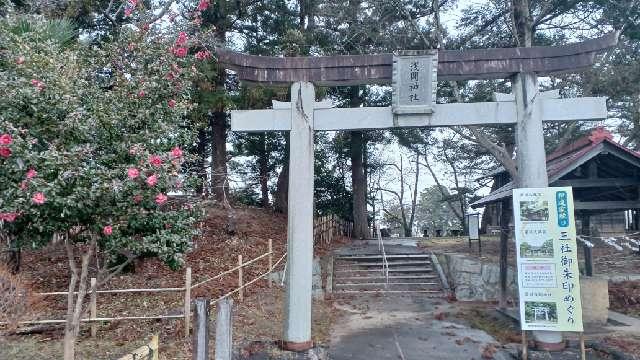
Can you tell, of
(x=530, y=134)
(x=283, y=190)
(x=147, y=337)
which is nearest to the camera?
(x=530, y=134)

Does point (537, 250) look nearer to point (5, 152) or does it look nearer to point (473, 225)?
point (5, 152)

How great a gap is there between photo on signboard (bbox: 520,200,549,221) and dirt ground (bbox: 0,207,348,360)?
163 inches

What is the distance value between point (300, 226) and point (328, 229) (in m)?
12.3

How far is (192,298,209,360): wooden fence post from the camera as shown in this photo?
4.21 meters

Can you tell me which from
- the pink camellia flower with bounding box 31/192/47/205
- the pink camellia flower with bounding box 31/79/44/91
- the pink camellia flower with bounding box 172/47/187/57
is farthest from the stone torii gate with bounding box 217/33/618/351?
the pink camellia flower with bounding box 31/192/47/205

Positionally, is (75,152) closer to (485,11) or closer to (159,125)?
(159,125)

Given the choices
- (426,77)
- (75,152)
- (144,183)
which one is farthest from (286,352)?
(426,77)

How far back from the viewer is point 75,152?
4223mm

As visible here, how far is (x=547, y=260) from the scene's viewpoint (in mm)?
6742

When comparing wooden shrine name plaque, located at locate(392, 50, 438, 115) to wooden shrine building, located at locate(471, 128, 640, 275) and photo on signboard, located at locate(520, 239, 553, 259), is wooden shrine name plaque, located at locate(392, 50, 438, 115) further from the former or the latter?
wooden shrine building, located at locate(471, 128, 640, 275)

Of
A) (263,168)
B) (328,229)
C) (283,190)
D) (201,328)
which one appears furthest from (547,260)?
(263,168)

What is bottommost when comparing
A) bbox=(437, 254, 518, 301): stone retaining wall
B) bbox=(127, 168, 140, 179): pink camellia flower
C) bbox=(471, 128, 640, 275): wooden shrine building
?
bbox=(437, 254, 518, 301): stone retaining wall

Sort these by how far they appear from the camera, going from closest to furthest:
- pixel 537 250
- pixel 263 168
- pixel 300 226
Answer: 1. pixel 537 250
2. pixel 300 226
3. pixel 263 168

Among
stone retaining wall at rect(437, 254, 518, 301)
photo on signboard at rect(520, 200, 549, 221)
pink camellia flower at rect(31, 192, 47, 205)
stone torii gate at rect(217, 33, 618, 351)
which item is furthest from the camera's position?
stone retaining wall at rect(437, 254, 518, 301)
